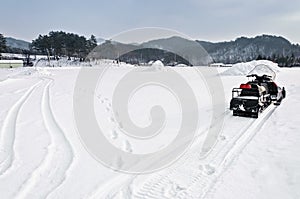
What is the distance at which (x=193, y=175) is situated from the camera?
12.7 ft

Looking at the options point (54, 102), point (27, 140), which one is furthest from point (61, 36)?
point (27, 140)

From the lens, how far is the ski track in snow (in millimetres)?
3369

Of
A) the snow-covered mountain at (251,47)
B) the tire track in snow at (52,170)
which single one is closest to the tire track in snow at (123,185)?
the tire track in snow at (52,170)

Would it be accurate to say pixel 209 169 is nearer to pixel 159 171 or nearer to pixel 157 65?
pixel 159 171

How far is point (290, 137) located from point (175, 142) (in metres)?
2.71

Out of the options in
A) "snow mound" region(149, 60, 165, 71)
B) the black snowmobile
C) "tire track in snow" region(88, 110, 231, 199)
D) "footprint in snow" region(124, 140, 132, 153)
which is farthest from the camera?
Answer: "snow mound" region(149, 60, 165, 71)

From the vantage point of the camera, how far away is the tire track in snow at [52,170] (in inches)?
134

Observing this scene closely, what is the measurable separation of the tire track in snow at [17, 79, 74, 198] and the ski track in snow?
1.32 m

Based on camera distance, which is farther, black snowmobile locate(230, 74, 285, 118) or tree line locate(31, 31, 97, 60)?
tree line locate(31, 31, 97, 60)

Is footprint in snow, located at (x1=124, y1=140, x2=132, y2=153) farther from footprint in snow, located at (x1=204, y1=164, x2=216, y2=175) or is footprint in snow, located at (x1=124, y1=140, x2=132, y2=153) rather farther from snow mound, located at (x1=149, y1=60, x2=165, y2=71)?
snow mound, located at (x1=149, y1=60, x2=165, y2=71)

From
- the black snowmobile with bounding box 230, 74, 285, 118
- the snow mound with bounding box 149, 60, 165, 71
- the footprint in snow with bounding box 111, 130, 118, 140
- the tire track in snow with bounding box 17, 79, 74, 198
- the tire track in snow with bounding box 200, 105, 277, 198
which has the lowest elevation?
the tire track in snow with bounding box 17, 79, 74, 198

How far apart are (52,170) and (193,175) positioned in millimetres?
2387

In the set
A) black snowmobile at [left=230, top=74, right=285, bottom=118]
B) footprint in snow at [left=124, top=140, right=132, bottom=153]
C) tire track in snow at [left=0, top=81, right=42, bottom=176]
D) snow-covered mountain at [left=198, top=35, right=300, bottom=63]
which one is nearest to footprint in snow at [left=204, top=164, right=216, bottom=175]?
footprint in snow at [left=124, top=140, right=132, bottom=153]

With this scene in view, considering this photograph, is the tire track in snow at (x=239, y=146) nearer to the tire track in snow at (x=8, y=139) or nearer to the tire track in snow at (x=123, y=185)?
the tire track in snow at (x=123, y=185)
